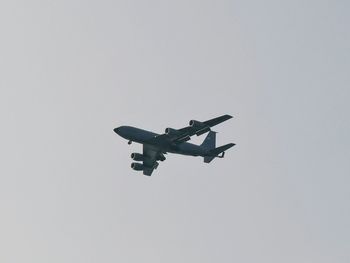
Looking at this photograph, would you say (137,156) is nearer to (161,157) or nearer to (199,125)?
(161,157)

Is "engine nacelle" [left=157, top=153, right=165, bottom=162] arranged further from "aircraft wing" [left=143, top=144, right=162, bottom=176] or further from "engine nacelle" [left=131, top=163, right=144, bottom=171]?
"engine nacelle" [left=131, top=163, right=144, bottom=171]

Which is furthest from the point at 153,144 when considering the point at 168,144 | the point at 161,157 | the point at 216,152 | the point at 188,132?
the point at 216,152

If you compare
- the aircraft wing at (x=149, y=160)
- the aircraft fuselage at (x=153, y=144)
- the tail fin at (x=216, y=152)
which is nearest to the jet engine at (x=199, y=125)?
the aircraft fuselage at (x=153, y=144)

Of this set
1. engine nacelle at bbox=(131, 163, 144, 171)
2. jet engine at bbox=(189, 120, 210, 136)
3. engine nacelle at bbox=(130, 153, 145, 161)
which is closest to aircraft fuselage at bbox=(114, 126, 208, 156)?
jet engine at bbox=(189, 120, 210, 136)

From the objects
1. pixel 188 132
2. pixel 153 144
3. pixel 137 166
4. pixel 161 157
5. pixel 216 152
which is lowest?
pixel 137 166

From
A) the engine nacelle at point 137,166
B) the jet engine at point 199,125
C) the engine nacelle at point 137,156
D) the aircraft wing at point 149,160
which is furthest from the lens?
the engine nacelle at point 137,166

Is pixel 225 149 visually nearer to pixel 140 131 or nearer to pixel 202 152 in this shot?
pixel 202 152

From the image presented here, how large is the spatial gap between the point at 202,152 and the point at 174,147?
5272mm

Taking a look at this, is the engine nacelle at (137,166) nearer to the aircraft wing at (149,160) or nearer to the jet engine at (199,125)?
the aircraft wing at (149,160)

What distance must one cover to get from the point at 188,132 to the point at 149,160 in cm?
1029

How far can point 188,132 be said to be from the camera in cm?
8756

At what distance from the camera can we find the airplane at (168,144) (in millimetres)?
86688

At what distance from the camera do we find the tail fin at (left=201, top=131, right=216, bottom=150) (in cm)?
9944

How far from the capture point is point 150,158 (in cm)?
9538
